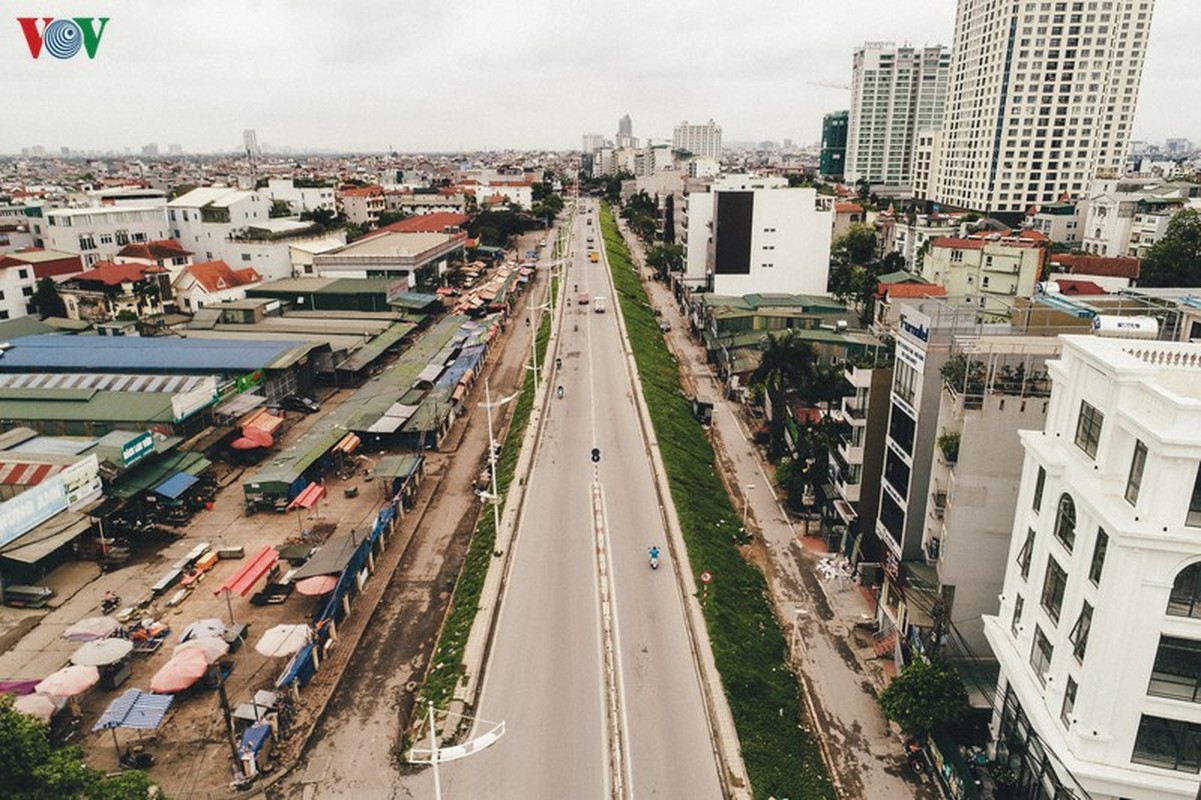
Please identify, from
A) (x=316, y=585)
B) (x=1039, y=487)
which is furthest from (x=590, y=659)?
(x=1039, y=487)

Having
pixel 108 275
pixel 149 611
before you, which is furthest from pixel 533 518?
pixel 108 275

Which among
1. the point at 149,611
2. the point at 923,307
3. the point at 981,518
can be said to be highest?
the point at 923,307

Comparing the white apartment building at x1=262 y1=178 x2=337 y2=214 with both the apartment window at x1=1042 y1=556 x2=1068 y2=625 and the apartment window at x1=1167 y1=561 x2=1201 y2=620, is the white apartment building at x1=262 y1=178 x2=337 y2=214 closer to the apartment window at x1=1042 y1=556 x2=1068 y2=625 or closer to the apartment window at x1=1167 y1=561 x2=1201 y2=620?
the apartment window at x1=1042 y1=556 x2=1068 y2=625

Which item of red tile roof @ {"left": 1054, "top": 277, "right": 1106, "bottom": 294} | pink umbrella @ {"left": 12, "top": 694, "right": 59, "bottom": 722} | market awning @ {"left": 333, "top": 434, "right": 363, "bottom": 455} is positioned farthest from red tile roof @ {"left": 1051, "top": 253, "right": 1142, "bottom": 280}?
pink umbrella @ {"left": 12, "top": 694, "right": 59, "bottom": 722}

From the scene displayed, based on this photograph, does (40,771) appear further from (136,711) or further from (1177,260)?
(1177,260)

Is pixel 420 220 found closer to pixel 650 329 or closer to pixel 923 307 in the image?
pixel 650 329

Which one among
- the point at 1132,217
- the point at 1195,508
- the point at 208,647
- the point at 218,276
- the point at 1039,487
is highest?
the point at 1132,217
